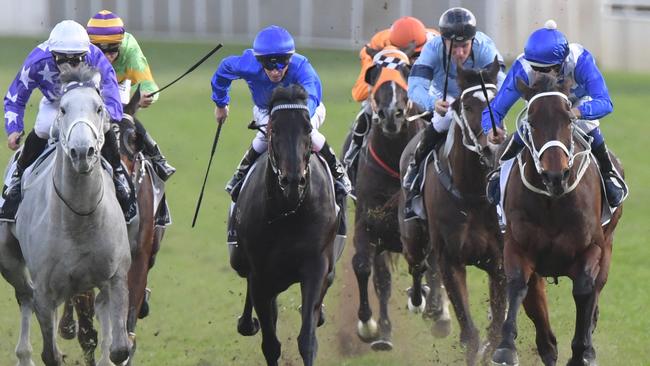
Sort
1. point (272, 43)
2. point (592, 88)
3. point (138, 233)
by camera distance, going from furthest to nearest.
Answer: point (138, 233) → point (272, 43) → point (592, 88)

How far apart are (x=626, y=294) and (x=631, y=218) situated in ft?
A: 9.88

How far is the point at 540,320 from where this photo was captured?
965cm

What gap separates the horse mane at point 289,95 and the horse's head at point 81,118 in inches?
41.7

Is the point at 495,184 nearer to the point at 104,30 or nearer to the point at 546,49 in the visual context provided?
the point at 546,49

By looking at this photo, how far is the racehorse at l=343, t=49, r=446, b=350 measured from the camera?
12.0 m

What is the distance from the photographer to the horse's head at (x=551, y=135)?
28.5 feet

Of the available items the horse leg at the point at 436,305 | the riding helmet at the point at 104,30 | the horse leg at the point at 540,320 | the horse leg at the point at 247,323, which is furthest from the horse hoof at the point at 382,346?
the riding helmet at the point at 104,30

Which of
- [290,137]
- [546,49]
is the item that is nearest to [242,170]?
[290,137]

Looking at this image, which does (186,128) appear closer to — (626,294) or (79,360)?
(626,294)

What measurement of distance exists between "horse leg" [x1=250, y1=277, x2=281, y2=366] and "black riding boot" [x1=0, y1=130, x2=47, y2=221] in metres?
1.57

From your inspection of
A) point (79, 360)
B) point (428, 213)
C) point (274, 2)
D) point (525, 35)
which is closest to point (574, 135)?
point (428, 213)

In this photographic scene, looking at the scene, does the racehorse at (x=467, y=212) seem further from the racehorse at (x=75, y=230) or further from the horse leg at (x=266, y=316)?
the racehorse at (x=75, y=230)

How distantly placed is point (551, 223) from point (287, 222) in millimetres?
1636

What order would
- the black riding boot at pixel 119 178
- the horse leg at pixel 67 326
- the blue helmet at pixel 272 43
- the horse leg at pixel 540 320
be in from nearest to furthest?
the black riding boot at pixel 119 178 < the horse leg at pixel 540 320 < the blue helmet at pixel 272 43 < the horse leg at pixel 67 326
